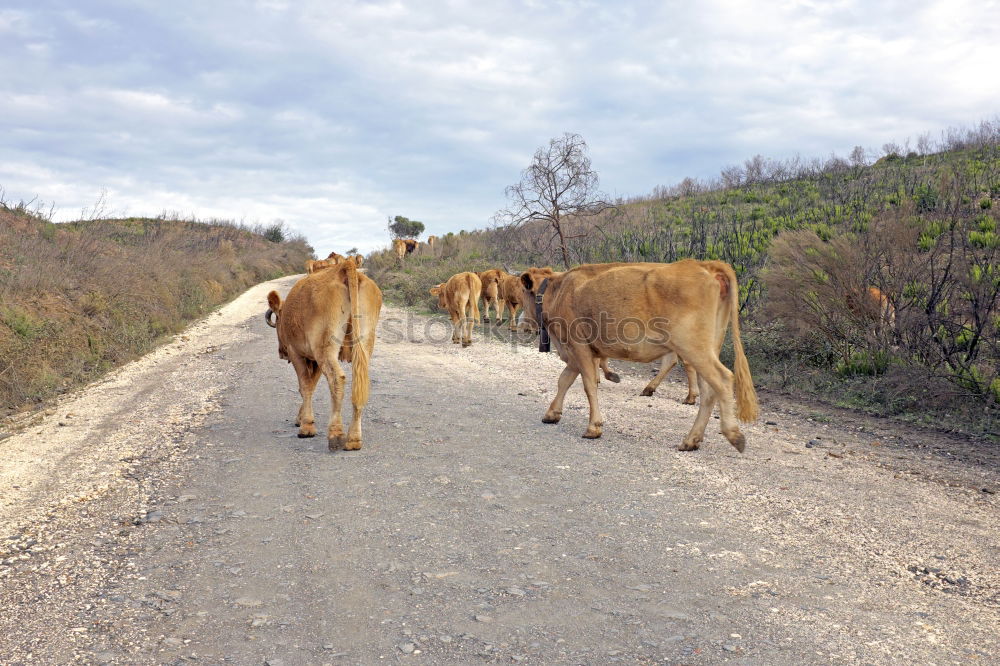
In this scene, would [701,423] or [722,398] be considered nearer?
[722,398]

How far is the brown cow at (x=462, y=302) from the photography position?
14.8m

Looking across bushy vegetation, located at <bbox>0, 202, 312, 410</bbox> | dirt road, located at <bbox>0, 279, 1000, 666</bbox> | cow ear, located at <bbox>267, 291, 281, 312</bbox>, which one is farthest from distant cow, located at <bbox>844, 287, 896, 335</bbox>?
bushy vegetation, located at <bbox>0, 202, 312, 410</bbox>

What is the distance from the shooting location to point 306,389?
7.05 m

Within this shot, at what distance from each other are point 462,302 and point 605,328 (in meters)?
8.07

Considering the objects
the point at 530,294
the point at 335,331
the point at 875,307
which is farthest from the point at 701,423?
the point at 875,307

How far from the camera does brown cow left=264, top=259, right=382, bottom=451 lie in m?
6.37

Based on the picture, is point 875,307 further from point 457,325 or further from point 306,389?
point 457,325

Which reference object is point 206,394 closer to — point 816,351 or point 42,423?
point 42,423

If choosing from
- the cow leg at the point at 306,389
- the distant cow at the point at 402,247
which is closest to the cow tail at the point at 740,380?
the cow leg at the point at 306,389

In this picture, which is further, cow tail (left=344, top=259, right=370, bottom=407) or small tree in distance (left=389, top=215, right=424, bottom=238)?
small tree in distance (left=389, top=215, right=424, bottom=238)

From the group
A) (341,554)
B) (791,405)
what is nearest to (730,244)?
(791,405)

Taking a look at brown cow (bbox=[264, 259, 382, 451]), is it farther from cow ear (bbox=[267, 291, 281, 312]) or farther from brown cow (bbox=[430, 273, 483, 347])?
brown cow (bbox=[430, 273, 483, 347])

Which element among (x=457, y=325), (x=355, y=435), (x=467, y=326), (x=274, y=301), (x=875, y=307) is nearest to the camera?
(x=355, y=435)

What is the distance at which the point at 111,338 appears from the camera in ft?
43.6
